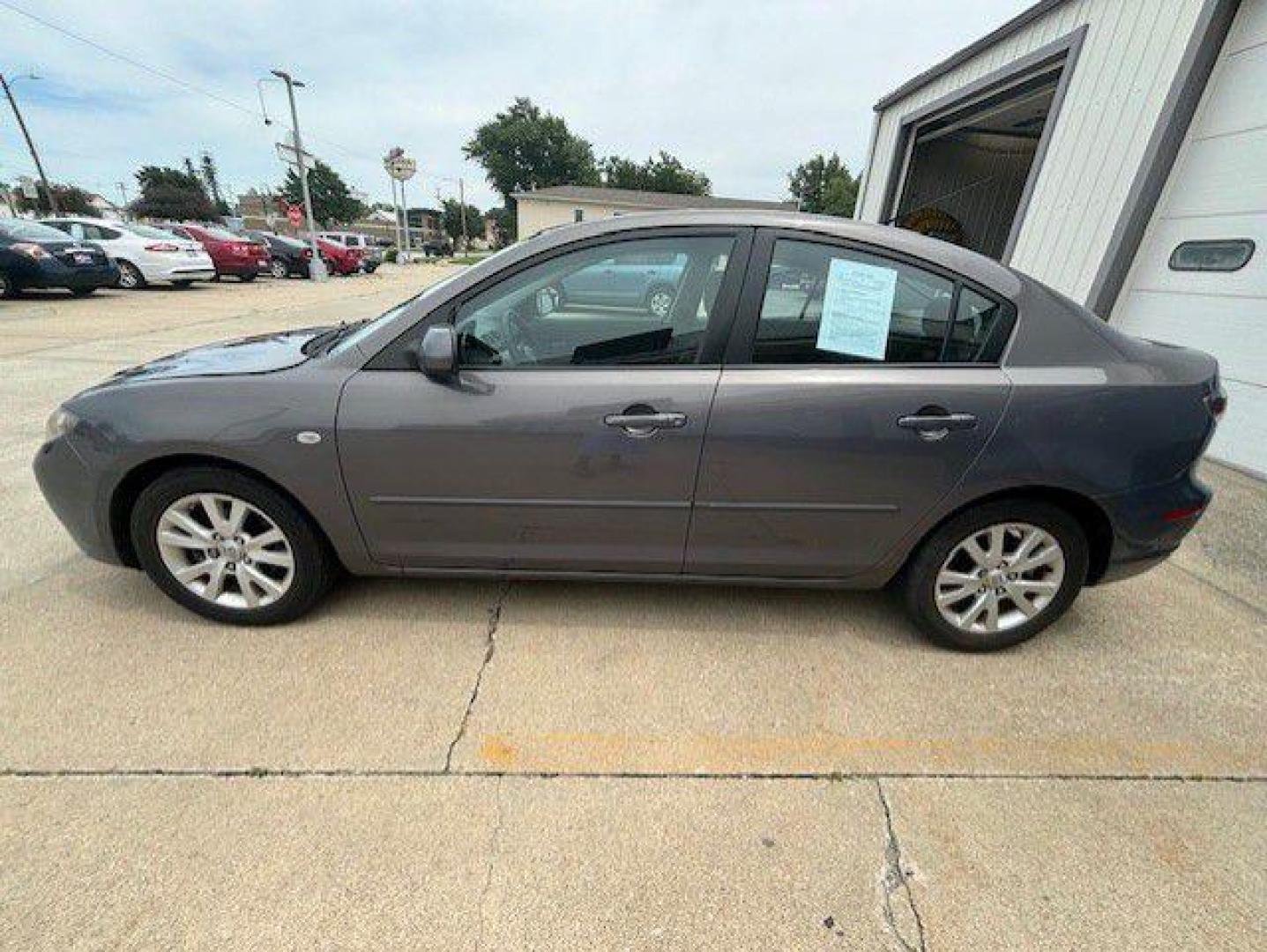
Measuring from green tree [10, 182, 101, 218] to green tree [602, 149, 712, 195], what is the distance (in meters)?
46.8

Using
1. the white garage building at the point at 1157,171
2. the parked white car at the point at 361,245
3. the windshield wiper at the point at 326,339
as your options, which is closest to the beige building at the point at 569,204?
the parked white car at the point at 361,245

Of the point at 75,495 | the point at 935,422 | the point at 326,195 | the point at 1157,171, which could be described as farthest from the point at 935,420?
the point at 326,195

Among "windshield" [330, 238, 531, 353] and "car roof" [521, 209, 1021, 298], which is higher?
"car roof" [521, 209, 1021, 298]

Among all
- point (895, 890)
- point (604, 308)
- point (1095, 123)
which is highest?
point (1095, 123)

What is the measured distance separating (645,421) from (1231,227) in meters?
4.72

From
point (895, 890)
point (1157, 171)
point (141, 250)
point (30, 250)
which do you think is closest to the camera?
point (895, 890)

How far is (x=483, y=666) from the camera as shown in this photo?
7.37 feet

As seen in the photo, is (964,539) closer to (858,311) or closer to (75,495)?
(858,311)

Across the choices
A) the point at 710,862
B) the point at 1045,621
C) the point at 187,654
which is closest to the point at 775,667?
the point at 710,862

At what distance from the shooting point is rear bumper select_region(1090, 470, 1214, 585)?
7.07ft

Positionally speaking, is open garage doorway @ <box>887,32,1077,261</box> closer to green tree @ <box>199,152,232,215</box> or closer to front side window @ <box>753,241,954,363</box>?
front side window @ <box>753,241,954,363</box>

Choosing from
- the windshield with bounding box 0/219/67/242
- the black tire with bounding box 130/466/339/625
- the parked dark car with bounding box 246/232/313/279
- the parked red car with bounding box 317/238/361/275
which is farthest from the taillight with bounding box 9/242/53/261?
the parked red car with bounding box 317/238/361/275

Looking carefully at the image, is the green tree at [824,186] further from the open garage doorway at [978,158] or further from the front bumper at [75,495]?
the front bumper at [75,495]

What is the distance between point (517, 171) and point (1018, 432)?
69755 millimetres
